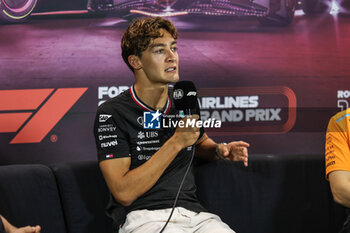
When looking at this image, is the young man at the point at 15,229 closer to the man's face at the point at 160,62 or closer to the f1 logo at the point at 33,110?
the man's face at the point at 160,62

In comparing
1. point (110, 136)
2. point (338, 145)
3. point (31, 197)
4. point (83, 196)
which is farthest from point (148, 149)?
point (338, 145)

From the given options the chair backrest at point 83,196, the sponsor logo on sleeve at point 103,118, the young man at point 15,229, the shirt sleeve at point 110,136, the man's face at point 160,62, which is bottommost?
the chair backrest at point 83,196

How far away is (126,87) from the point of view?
3094 mm

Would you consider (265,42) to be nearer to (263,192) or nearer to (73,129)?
(263,192)

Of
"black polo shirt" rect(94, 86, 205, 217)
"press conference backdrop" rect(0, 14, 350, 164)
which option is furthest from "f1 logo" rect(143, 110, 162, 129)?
"press conference backdrop" rect(0, 14, 350, 164)

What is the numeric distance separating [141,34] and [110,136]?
49 cm

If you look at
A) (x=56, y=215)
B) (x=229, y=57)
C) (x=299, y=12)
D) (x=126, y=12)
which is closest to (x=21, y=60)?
(x=126, y=12)

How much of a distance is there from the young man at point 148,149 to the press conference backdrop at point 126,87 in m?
0.85

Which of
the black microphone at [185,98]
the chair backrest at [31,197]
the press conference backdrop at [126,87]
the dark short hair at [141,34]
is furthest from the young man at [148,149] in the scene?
the press conference backdrop at [126,87]

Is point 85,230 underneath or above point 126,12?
underneath

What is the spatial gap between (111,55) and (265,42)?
1027mm

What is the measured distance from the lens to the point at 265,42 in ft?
10.6

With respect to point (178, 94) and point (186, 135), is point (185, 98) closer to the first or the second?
point (178, 94)

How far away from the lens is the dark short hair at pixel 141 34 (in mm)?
2205
